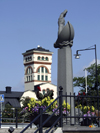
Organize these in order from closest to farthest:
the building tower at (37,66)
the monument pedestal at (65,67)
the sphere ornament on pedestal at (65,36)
A: the monument pedestal at (65,67)
the sphere ornament on pedestal at (65,36)
the building tower at (37,66)

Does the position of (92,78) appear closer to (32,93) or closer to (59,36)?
(32,93)

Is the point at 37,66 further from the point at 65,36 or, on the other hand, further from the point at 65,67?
the point at 65,67

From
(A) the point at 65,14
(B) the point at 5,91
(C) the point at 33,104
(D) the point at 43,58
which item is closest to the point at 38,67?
(D) the point at 43,58

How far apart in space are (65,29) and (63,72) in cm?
260

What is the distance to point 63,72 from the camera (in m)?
20.0

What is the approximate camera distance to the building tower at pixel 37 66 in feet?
384

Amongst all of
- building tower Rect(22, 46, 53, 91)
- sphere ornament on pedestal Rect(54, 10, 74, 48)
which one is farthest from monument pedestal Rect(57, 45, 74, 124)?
building tower Rect(22, 46, 53, 91)

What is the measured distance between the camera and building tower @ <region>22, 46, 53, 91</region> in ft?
384

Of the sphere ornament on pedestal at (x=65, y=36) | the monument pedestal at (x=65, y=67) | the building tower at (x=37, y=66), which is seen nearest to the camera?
the monument pedestal at (x=65, y=67)

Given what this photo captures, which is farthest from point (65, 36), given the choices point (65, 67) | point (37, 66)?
point (37, 66)

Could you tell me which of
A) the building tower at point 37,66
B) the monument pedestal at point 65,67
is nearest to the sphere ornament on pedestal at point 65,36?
the monument pedestal at point 65,67

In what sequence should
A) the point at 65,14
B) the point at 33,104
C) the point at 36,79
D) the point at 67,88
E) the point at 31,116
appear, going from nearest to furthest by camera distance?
the point at 31,116
the point at 33,104
the point at 67,88
the point at 65,14
the point at 36,79

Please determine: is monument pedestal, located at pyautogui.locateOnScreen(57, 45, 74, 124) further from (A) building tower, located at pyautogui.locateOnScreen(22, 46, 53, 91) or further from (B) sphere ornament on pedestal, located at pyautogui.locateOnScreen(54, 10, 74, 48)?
(A) building tower, located at pyautogui.locateOnScreen(22, 46, 53, 91)

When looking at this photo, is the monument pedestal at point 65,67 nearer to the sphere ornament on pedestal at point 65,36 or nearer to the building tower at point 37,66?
Answer: the sphere ornament on pedestal at point 65,36
